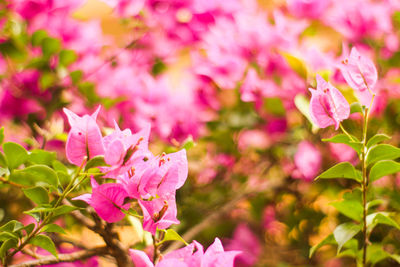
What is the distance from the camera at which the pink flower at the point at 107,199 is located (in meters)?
0.47

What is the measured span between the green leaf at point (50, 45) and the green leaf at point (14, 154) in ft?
1.38

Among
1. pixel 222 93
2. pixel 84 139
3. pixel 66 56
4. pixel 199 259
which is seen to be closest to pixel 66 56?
pixel 66 56

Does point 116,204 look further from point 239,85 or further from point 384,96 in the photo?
point 384,96

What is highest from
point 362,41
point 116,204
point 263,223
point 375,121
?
point 116,204

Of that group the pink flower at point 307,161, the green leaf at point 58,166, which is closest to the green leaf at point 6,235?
the green leaf at point 58,166

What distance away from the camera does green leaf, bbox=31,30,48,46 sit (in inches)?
34.8

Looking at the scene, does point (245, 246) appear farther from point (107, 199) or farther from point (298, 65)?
point (107, 199)

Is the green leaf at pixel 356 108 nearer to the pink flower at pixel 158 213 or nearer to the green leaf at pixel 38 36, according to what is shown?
the pink flower at pixel 158 213

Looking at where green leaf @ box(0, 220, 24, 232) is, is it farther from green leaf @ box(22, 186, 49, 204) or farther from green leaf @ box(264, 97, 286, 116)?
green leaf @ box(264, 97, 286, 116)

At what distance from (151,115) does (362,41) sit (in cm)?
59

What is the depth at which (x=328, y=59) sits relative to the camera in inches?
37.5

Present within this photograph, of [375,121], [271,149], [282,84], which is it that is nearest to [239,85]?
[282,84]

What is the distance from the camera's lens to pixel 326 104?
1.65 feet

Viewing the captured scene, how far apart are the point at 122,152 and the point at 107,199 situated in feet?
0.21
